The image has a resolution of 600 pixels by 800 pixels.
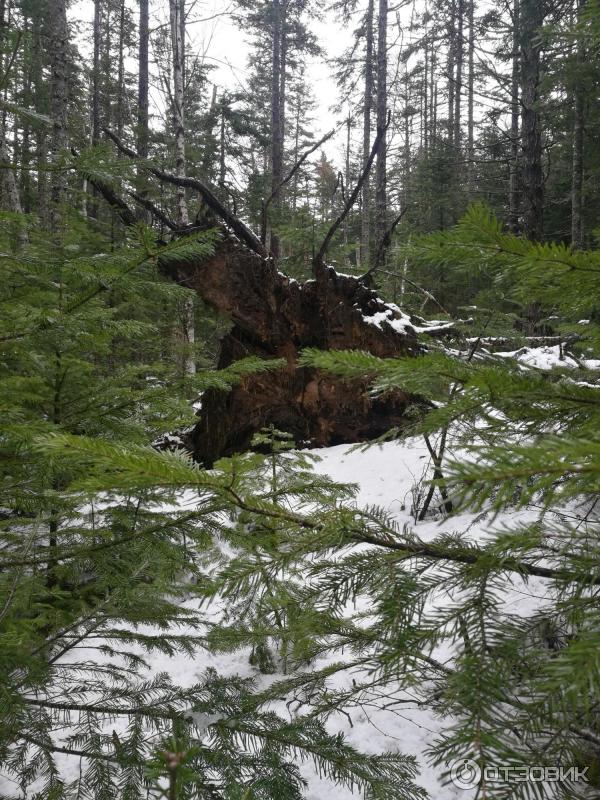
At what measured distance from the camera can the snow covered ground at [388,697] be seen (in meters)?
2.57

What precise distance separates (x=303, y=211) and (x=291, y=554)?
8.00 m

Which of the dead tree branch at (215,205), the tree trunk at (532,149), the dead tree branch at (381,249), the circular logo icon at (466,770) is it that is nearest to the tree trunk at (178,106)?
the dead tree branch at (215,205)

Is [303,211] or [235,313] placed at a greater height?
[303,211]

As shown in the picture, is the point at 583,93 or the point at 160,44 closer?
the point at 583,93

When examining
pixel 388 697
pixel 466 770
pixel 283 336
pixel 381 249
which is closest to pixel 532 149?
pixel 381 249

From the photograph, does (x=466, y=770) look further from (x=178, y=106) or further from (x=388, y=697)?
(x=178, y=106)

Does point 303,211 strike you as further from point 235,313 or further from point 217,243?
point 235,313

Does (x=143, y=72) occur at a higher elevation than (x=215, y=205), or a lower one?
higher

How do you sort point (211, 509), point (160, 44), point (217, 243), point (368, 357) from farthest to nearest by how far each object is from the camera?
point (160, 44), point (217, 243), point (211, 509), point (368, 357)

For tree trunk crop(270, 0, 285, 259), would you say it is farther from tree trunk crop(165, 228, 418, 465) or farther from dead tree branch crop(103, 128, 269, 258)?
tree trunk crop(165, 228, 418, 465)

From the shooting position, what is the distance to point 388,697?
89.7 inches

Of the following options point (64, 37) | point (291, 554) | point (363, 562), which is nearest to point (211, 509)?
point (291, 554)

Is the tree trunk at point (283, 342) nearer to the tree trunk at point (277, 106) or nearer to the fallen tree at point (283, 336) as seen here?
the fallen tree at point (283, 336)

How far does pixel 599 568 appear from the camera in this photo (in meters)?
1.03
